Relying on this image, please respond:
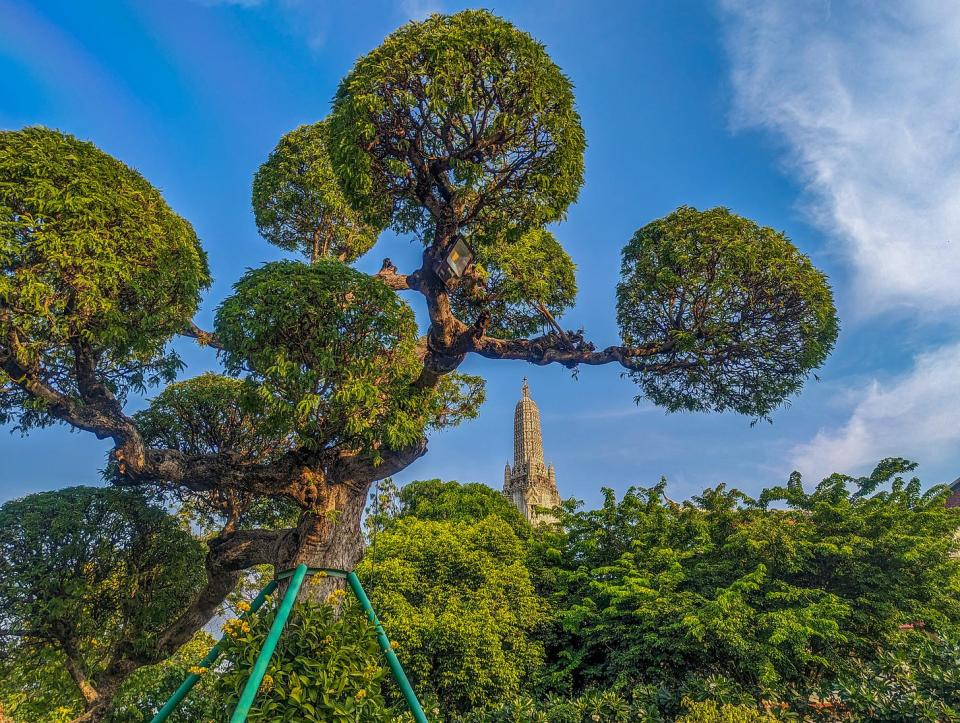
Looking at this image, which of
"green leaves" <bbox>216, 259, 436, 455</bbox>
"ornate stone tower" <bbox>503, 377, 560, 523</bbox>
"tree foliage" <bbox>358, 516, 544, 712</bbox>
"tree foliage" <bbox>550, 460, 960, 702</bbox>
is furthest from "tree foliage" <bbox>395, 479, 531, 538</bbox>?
"ornate stone tower" <bbox>503, 377, 560, 523</bbox>

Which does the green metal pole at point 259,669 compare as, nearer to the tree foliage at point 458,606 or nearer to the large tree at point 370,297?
the large tree at point 370,297

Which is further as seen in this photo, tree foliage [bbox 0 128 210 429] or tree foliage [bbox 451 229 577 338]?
tree foliage [bbox 451 229 577 338]

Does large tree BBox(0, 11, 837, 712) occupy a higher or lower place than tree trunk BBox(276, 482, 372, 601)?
higher

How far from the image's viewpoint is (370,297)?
6406 millimetres

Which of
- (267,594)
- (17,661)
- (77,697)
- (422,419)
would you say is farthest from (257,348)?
(77,697)

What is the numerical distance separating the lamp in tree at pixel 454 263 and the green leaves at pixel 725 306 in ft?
8.54

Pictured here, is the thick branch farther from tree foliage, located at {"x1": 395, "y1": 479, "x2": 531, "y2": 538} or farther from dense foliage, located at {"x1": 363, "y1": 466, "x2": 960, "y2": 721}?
tree foliage, located at {"x1": 395, "y1": 479, "x2": 531, "y2": 538}

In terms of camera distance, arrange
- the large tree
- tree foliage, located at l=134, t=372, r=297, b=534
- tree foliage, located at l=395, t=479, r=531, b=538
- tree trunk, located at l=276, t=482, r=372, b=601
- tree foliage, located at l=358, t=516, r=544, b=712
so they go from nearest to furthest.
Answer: the large tree → tree trunk, located at l=276, t=482, r=372, b=601 → tree foliage, located at l=134, t=372, r=297, b=534 → tree foliage, located at l=358, t=516, r=544, b=712 → tree foliage, located at l=395, t=479, r=531, b=538

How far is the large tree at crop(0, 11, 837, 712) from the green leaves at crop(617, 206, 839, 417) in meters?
0.03

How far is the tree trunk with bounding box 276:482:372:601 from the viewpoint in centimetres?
650

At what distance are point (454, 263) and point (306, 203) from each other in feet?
15.9

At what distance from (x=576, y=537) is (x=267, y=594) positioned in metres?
10.1

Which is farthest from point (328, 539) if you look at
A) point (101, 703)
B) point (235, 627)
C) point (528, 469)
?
point (528, 469)

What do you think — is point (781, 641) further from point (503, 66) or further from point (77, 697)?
point (77, 697)
